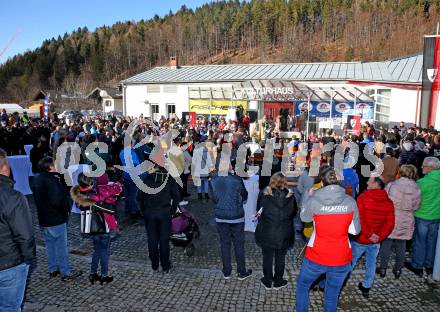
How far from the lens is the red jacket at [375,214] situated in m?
4.83

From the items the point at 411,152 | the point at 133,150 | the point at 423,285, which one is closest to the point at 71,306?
the point at 133,150

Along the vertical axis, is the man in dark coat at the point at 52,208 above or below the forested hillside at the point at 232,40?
below

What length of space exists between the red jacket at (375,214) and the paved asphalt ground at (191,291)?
0.99m

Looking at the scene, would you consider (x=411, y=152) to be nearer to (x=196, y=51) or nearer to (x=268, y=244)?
(x=268, y=244)

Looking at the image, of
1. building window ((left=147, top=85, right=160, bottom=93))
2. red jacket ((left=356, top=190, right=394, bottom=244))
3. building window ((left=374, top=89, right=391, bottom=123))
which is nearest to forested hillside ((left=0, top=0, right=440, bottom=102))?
building window ((left=147, top=85, right=160, bottom=93))

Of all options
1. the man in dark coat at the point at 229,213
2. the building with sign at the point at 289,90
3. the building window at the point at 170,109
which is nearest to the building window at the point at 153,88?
the building with sign at the point at 289,90

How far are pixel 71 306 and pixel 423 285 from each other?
4975 millimetres

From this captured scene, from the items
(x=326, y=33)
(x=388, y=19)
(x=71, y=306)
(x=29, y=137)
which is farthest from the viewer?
(x=326, y=33)

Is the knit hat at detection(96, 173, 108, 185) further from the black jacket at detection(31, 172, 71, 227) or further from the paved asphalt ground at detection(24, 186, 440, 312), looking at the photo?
the paved asphalt ground at detection(24, 186, 440, 312)

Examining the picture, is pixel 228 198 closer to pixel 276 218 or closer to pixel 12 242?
pixel 276 218

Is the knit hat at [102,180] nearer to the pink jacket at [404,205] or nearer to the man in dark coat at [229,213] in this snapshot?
the man in dark coat at [229,213]

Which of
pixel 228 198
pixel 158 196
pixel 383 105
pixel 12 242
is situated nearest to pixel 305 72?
pixel 383 105

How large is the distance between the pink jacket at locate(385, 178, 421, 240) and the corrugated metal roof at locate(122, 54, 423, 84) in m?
15.1

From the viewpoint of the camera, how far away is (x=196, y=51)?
105438 millimetres
